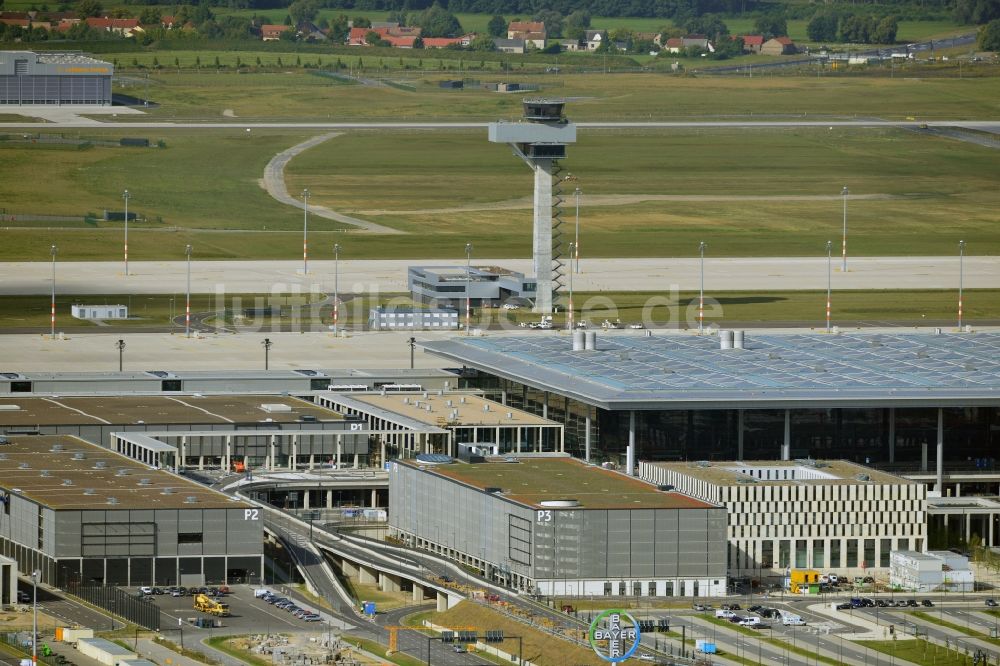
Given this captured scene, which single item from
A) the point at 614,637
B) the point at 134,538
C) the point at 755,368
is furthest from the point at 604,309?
the point at 614,637

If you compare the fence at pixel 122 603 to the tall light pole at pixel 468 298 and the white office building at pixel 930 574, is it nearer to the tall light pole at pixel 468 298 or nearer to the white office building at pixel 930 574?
the white office building at pixel 930 574

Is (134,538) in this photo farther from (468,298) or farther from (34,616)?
(468,298)

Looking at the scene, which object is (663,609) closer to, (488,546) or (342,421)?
(488,546)

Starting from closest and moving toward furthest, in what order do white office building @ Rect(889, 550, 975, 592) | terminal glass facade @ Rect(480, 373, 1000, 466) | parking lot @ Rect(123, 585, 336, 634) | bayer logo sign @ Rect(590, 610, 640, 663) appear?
bayer logo sign @ Rect(590, 610, 640, 663)
parking lot @ Rect(123, 585, 336, 634)
white office building @ Rect(889, 550, 975, 592)
terminal glass facade @ Rect(480, 373, 1000, 466)

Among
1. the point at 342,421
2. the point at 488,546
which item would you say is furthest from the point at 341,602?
the point at 342,421

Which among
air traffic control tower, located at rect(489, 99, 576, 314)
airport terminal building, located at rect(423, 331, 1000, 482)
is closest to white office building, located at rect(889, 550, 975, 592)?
airport terminal building, located at rect(423, 331, 1000, 482)

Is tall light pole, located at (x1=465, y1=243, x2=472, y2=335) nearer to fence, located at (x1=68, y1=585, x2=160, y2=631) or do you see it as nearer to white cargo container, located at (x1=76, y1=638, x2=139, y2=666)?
fence, located at (x1=68, y1=585, x2=160, y2=631)
